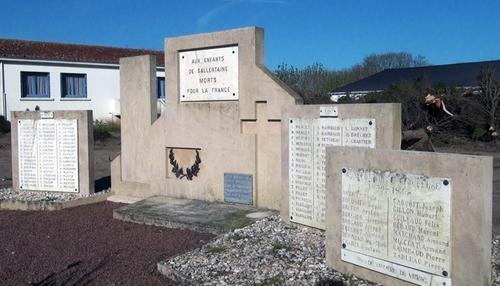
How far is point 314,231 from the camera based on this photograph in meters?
6.38

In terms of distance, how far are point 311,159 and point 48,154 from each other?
229 inches

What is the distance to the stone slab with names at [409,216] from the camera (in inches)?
152

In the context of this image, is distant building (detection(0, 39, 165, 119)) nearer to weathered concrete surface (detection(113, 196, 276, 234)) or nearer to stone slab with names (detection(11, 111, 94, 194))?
stone slab with names (detection(11, 111, 94, 194))

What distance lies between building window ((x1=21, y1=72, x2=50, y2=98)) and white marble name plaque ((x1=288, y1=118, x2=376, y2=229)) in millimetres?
Result: 24887

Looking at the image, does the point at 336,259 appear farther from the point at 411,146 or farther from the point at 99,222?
the point at 99,222

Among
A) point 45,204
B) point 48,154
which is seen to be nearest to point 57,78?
point 48,154

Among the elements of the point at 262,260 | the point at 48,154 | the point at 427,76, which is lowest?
the point at 262,260

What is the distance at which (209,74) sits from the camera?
841 cm

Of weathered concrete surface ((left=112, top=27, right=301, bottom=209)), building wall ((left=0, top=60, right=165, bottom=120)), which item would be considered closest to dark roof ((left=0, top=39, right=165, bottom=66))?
building wall ((left=0, top=60, right=165, bottom=120))

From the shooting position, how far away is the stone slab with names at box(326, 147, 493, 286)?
385 cm

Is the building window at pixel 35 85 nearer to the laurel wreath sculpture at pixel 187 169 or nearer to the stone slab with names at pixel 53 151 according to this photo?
the stone slab with names at pixel 53 151

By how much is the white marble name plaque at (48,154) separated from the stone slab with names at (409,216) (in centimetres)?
Result: 637

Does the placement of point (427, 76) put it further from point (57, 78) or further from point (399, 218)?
point (399, 218)

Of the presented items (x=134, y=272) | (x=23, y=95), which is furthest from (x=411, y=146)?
(x=23, y=95)
